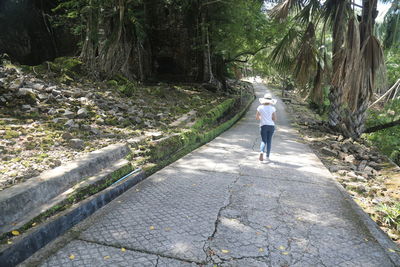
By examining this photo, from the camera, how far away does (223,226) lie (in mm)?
2826

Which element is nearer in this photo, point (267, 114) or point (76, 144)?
point (76, 144)

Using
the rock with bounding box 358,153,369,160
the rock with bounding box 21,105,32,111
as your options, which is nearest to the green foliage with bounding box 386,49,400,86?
the rock with bounding box 358,153,369,160

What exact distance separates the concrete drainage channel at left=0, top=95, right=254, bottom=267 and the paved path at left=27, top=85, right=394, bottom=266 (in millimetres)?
120

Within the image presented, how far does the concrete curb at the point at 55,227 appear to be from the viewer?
6.69ft

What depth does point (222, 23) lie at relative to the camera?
42.0ft

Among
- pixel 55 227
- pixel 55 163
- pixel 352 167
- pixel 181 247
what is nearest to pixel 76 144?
pixel 55 163

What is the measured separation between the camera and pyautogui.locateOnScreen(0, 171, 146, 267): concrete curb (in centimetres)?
204

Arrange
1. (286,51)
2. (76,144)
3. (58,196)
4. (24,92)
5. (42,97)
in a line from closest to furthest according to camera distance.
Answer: (58,196) < (76,144) < (24,92) < (42,97) < (286,51)

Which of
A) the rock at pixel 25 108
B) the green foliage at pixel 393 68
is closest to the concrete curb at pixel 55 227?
the rock at pixel 25 108

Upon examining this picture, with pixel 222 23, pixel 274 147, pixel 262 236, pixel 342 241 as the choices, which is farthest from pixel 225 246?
pixel 222 23

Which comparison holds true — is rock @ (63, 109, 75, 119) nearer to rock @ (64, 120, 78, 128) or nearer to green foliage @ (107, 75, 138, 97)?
rock @ (64, 120, 78, 128)

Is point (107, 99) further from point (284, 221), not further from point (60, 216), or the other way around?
point (284, 221)

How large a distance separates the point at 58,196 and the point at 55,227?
43 centimetres

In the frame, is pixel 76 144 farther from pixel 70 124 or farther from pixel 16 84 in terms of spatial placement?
pixel 16 84
